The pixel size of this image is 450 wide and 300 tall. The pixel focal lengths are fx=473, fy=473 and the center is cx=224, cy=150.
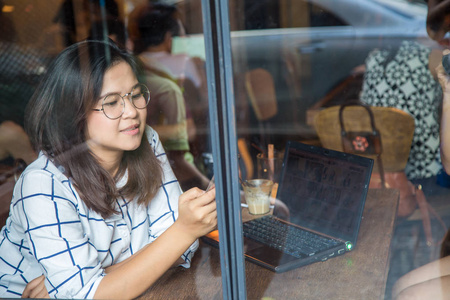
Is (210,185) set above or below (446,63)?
below

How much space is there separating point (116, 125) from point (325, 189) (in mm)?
590

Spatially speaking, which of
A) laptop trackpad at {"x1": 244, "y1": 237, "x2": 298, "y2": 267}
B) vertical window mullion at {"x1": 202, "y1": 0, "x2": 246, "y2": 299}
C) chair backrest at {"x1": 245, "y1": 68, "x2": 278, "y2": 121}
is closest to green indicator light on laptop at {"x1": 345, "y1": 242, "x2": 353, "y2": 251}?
laptop trackpad at {"x1": 244, "y1": 237, "x2": 298, "y2": 267}

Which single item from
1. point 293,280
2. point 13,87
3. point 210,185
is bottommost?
point 293,280

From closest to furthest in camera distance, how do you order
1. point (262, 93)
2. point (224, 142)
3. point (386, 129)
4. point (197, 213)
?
1. point (224, 142)
2. point (197, 213)
3. point (386, 129)
4. point (262, 93)

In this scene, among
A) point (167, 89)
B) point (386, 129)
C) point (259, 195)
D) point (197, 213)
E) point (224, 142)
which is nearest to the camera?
point (224, 142)

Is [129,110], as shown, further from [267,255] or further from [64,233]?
[267,255]

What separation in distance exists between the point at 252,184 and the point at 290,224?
0.15 metres

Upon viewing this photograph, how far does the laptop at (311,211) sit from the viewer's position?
44.1 inches

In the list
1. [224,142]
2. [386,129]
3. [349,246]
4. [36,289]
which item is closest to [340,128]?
[386,129]

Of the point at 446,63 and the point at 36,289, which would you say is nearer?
the point at 36,289

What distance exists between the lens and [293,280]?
3.41 feet

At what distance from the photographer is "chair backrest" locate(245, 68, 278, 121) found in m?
3.41

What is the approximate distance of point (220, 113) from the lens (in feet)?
2.85

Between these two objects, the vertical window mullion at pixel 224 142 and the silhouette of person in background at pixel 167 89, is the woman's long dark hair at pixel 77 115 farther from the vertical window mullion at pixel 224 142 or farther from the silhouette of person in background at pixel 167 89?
the vertical window mullion at pixel 224 142
